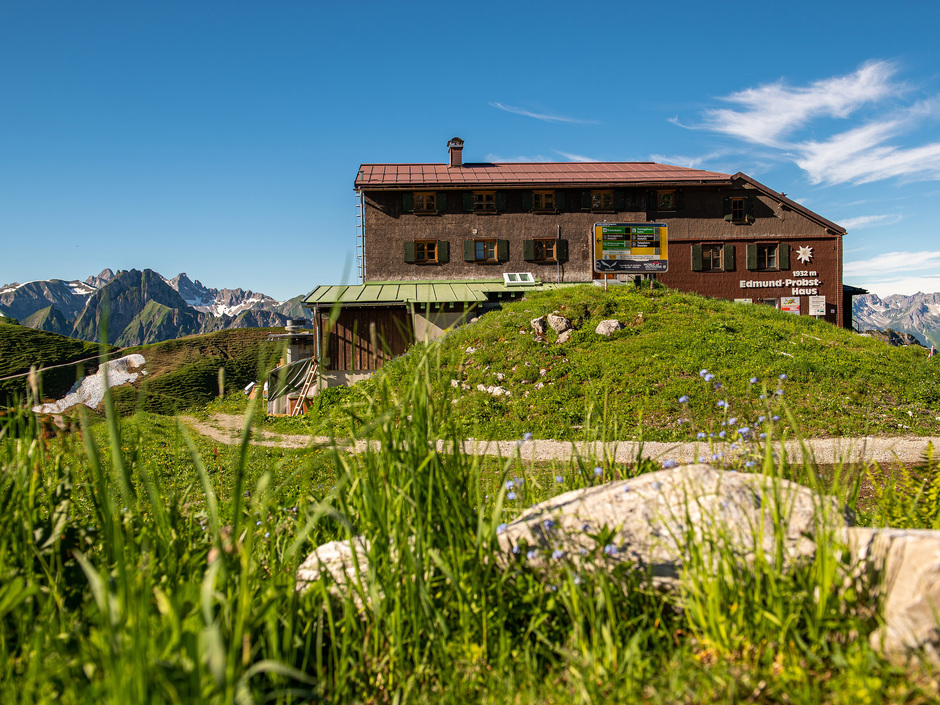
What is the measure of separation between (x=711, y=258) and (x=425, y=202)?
17985 mm

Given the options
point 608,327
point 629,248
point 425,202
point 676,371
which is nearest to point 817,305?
point 629,248

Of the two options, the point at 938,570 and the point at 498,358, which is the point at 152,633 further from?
the point at 498,358

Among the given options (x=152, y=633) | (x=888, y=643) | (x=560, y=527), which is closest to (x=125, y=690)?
(x=152, y=633)

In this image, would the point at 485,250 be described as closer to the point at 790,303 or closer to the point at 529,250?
the point at 529,250

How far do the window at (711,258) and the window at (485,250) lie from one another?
12.9 metres

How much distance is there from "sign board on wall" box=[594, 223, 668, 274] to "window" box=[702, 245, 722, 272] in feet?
41.9

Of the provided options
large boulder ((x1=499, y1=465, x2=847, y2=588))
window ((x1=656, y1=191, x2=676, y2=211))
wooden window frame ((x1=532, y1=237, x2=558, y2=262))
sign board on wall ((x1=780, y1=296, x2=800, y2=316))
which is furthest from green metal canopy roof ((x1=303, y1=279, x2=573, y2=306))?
large boulder ((x1=499, y1=465, x2=847, y2=588))

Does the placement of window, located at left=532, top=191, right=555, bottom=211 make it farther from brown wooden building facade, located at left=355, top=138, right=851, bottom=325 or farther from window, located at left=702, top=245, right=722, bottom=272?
window, located at left=702, top=245, right=722, bottom=272

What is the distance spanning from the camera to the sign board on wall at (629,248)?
74.7 feet

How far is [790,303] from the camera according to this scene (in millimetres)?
34000

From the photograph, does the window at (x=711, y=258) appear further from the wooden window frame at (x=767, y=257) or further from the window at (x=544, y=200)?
the window at (x=544, y=200)

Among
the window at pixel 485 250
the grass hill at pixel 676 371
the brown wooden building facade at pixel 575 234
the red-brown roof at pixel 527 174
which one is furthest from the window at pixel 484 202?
the grass hill at pixel 676 371

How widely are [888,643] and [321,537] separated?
3.30 meters

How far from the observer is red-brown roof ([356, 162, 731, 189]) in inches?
1346
